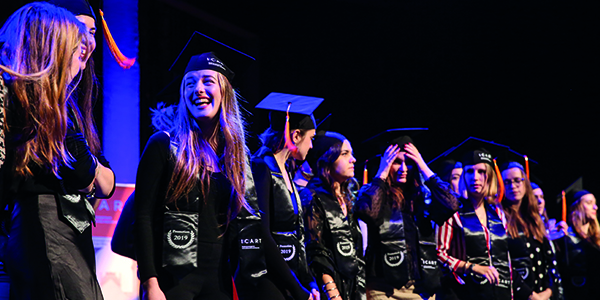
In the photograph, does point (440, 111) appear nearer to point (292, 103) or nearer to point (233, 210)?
point (292, 103)

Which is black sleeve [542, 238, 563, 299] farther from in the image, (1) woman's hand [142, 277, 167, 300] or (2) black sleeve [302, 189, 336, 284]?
(1) woman's hand [142, 277, 167, 300]

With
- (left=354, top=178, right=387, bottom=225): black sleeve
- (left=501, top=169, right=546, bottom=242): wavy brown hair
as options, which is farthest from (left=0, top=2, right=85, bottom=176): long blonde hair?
(left=501, top=169, right=546, bottom=242): wavy brown hair

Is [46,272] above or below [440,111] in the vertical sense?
below

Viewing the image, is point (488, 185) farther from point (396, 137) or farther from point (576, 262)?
point (576, 262)

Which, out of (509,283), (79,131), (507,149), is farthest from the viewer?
(507,149)

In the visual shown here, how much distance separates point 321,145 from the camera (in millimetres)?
4387

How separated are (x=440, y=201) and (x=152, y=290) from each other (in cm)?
317

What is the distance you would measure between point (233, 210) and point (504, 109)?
6193 millimetres

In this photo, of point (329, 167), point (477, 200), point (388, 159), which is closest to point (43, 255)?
point (329, 167)

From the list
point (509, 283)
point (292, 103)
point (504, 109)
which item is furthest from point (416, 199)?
point (504, 109)

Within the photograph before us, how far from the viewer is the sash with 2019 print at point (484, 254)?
5.15m

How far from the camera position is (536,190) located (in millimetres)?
7117

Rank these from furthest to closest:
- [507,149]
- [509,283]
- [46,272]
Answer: [507,149], [509,283], [46,272]

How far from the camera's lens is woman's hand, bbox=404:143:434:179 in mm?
4945
